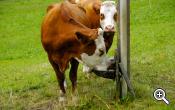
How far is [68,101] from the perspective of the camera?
29.3ft

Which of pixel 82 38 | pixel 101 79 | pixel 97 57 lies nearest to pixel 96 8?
pixel 82 38

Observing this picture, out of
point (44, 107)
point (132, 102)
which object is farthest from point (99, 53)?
point (44, 107)

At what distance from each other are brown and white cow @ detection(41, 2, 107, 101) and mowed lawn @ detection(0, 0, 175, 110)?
2.14ft

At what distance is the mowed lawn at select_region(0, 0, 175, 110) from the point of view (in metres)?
8.64

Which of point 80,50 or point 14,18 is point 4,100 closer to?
point 80,50

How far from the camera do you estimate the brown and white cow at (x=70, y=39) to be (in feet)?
26.4

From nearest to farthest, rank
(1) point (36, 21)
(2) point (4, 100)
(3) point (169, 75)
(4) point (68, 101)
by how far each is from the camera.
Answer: (4) point (68, 101) < (2) point (4, 100) < (3) point (169, 75) < (1) point (36, 21)

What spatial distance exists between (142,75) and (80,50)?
2.87 meters

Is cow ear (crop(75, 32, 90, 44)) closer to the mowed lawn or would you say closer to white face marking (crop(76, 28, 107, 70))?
white face marking (crop(76, 28, 107, 70))

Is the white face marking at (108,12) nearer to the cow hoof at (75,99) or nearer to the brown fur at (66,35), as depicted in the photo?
the brown fur at (66,35)

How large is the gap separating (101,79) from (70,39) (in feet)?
8.76

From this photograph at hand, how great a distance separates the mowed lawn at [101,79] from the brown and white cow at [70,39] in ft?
2.14

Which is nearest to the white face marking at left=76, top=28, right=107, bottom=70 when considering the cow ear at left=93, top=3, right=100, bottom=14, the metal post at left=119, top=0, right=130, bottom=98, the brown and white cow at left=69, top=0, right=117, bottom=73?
the brown and white cow at left=69, top=0, right=117, bottom=73

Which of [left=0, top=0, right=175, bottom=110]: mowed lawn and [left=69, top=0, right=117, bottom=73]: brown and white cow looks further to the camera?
[left=0, top=0, right=175, bottom=110]: mowed lawn
